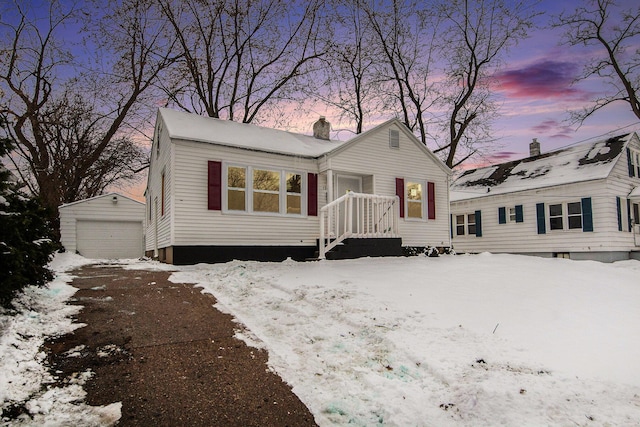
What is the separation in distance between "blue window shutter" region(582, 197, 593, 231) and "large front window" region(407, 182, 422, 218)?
732 centimetres

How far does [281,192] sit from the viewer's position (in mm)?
11078

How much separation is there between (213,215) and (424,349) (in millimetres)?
7657

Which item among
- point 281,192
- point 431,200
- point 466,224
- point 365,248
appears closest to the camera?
point 365,248

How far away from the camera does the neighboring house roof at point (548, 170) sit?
15.7 meters

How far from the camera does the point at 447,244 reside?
45.9ft

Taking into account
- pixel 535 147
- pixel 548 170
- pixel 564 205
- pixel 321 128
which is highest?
pixel 535 147

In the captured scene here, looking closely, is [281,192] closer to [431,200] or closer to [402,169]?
[402,169]

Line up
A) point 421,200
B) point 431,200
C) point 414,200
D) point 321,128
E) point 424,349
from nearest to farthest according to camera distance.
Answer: point 424,349 < point 414,200 < point 421,200 < point 431,200 < point 321,128

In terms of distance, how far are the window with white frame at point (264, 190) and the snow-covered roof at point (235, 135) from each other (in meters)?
0.66

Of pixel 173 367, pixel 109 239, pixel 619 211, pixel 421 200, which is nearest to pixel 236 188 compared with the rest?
pixel 421 200

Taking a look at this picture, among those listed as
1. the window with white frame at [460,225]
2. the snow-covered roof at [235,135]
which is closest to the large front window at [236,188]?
the snow-covered roof at [235,135]

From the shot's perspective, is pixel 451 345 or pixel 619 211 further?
pixel 619 211

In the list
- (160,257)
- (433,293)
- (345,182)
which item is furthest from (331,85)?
(433,293)

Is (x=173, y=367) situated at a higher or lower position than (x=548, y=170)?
lower
